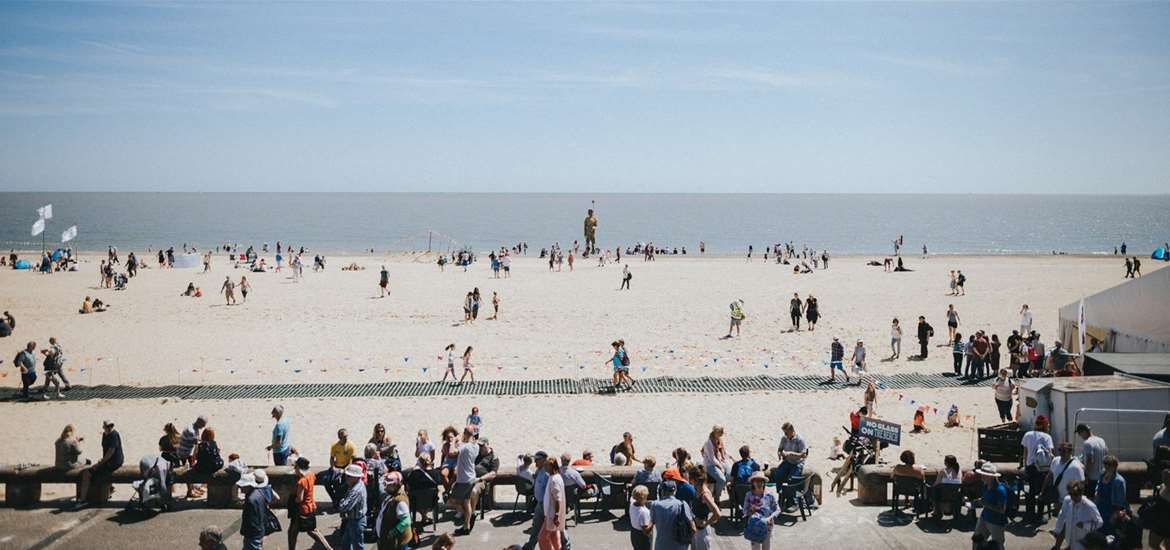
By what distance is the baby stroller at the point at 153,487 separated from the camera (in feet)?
29.9

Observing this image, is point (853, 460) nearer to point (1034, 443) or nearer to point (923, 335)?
point (1034, 443)

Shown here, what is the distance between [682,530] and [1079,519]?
12.2 ft

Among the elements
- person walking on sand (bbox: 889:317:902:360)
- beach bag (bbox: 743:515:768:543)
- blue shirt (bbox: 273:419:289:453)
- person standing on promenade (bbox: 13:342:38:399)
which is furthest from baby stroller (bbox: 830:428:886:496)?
person standing on promenade (bbox: 13:342:38:399)

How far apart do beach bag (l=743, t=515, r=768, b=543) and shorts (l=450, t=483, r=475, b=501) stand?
319cm

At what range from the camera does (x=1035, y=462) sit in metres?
9.21

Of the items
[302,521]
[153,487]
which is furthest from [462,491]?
[153,487]

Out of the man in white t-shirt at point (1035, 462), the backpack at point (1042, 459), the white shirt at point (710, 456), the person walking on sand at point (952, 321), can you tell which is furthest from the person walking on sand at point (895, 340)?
the white shirt at point (710, 456)

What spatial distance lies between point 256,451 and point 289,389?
14.7ft

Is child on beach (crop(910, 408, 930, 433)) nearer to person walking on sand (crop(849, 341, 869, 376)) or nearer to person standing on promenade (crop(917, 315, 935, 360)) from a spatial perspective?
person walking on sand (crop(849, 341, 869, 376))

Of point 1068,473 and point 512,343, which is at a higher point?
point 512,343

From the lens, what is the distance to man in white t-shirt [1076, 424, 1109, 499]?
8.68 m

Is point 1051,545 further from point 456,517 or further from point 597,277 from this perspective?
point 597,277

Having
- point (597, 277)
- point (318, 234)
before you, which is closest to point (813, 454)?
point (597, 277)

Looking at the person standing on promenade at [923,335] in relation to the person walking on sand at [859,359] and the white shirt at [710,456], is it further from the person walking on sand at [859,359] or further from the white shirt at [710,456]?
the white shirt at [710,456]
